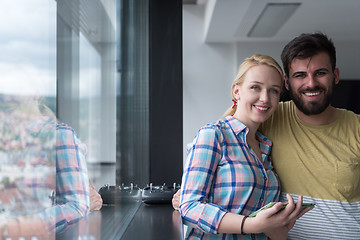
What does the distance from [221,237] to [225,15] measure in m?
3.43

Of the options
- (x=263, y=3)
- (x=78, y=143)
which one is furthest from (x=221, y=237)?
(x=263, y=3)

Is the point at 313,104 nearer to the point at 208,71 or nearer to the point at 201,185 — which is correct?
the point at 201,185

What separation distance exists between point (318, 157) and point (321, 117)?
0.65ft

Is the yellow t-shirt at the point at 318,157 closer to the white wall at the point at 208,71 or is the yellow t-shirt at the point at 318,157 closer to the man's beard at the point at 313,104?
the man's beard at the point at 313,104

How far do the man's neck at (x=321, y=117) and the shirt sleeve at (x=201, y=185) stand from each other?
1.83 ft

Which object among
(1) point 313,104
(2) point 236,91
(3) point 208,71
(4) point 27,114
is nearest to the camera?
(4) point 27,114

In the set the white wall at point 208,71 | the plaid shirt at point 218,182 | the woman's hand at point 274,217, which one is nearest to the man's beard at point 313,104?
the plaid shirt at point 218,182

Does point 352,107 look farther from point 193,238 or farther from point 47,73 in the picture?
point 47,73

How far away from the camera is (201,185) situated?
1205 millimetres

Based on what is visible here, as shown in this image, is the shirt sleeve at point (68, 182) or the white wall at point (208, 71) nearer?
the shirt sleeve at point (68, 182)

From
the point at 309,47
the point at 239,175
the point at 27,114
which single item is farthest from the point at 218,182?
the point at 27,114

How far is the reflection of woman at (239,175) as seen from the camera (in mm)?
1181

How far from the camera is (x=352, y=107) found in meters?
5.55

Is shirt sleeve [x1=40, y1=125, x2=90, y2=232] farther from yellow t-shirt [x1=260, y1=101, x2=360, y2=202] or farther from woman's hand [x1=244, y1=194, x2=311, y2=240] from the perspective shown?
yellow t-shirt [x1=260, y1=101, x2=360, y2=202]
